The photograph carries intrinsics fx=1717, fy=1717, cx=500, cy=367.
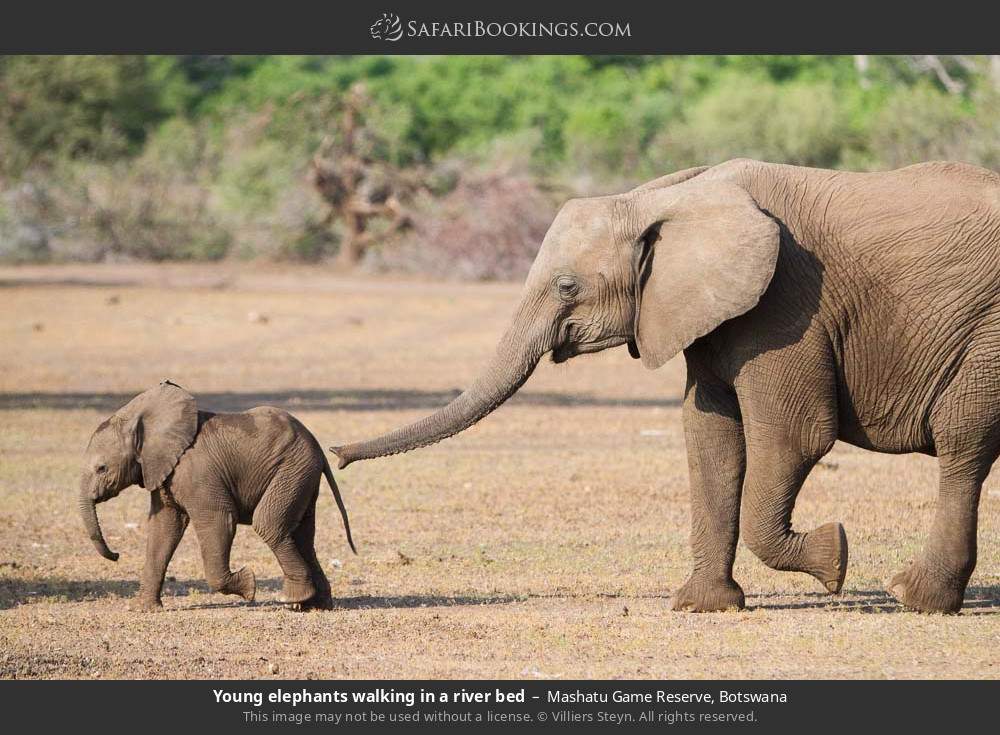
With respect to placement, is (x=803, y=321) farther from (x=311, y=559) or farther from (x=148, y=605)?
(x=148, y=605)

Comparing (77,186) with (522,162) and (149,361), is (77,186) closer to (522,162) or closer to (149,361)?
(522,162)

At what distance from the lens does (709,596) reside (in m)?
9.33

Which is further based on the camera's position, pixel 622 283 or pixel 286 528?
pixel 286 528

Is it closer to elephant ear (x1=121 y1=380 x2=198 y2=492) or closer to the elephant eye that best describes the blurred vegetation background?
elephant ear (x1=121 y1=380 x2=198 y2=492)

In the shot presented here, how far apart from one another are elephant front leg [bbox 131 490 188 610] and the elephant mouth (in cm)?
234

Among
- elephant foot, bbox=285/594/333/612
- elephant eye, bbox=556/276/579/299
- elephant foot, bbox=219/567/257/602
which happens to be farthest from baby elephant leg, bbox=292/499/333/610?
elephant eye, bbox=556/276/579/299

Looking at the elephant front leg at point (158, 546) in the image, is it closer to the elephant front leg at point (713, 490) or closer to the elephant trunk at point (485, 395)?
the elephant trunk at point (485, 395)

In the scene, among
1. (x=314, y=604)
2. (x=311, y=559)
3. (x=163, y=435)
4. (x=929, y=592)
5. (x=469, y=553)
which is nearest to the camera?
(x=929, y=592)

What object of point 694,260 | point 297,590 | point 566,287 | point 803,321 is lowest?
point 297,590

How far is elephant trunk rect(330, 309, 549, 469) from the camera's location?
29.0 feet

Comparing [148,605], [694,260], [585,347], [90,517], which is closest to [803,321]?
[694,260]

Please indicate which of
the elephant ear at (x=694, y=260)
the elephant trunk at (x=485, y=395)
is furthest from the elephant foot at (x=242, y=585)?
the elephant ear at (x=694, y=260)

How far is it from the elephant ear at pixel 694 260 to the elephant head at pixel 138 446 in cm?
260

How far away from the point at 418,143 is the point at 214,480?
40508 millimetres
